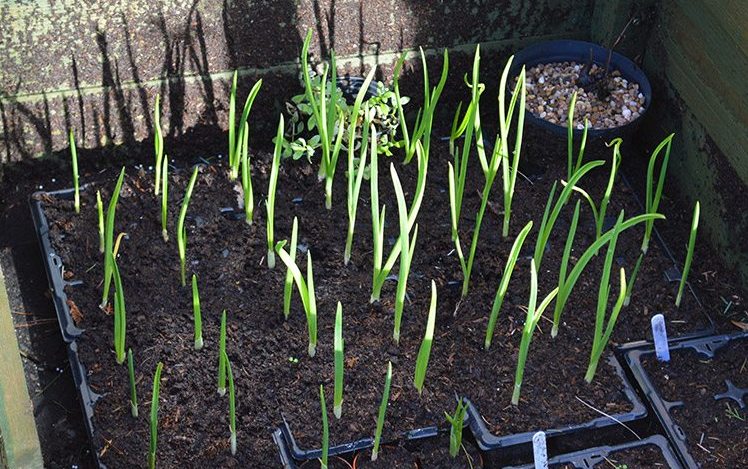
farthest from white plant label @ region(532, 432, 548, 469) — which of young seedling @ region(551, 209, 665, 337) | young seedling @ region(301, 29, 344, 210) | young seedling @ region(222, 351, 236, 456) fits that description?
young seedling @ region(301, 29, 344, 210)

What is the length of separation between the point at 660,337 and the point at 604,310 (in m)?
0.30

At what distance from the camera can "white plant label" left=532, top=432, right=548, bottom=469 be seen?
2.23 m

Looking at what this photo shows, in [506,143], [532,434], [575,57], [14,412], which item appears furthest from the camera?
[575,57]

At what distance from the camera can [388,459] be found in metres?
2.33

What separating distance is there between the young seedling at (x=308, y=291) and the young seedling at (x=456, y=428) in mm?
356

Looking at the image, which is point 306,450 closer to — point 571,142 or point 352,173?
point 352,173

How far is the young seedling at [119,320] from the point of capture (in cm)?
221

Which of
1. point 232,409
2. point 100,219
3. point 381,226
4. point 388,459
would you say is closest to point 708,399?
point 388,459

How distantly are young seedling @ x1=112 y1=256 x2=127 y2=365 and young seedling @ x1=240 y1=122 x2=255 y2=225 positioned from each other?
0.42 metres

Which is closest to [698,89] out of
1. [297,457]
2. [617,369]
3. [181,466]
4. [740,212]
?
[740,212]

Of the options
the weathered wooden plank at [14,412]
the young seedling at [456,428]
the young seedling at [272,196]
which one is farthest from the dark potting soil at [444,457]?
the weathered wooden plank at [14,412]

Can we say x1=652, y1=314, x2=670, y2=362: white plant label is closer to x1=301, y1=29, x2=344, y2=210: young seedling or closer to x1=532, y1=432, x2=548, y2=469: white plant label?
x1=532, y1=432, x2=548, y2=469: white plant label

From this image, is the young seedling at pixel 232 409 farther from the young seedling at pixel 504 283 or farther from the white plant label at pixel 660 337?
the white plant label at pixel 660 337

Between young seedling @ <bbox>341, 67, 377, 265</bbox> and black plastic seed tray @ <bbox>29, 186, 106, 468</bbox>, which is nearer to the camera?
black plastic seed tray @ <bbox>29, 186, 106, 468</bbox>
